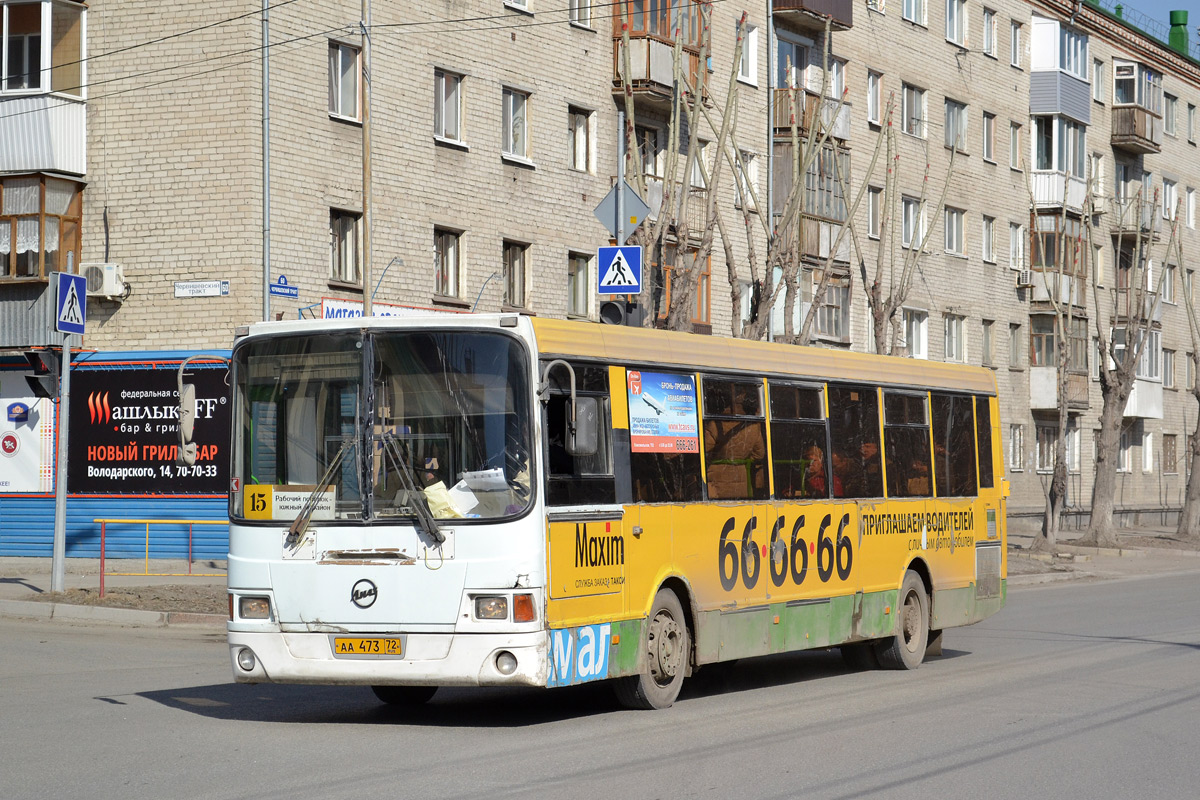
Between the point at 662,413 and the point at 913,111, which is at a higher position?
the point at 913,111

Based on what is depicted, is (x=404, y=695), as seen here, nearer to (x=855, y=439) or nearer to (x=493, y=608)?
(x=493, y=608)

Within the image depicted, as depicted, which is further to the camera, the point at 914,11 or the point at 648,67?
the point at 914,11

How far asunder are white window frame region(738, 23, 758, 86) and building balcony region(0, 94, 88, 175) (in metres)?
16.0

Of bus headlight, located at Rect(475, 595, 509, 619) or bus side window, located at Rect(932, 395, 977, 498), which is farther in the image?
bus side window, located at Rect(932, 395, 977, 498)

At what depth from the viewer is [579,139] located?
107ft

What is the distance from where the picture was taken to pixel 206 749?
8.98 meters

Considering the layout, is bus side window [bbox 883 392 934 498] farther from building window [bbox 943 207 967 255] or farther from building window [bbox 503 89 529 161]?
building window [bbox 943 207 967 255]

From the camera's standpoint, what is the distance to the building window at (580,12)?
3216 centimetres

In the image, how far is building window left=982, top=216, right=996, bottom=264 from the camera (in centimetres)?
4831

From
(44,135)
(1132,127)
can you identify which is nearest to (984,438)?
(44,135)

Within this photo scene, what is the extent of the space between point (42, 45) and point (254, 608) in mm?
19373

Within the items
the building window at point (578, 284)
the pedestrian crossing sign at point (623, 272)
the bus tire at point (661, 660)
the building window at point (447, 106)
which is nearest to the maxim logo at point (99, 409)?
the building window at point (447, 106)

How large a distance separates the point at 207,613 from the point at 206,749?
922cm

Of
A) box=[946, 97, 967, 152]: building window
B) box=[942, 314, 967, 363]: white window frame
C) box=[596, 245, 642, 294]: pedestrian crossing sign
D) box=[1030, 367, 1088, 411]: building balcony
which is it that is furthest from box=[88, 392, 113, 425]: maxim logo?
box=[1030, 367, 1088, 411]: building balcony
